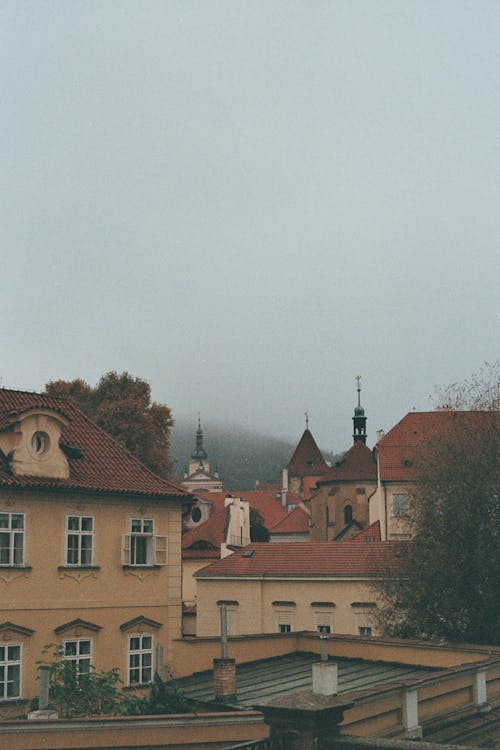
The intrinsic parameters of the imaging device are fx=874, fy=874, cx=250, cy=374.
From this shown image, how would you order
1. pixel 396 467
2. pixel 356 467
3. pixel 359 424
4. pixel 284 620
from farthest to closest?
pixel 359 424, pixel 356 467, pixel 396 467, pixel 284 620

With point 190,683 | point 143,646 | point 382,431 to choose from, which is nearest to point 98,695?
point 190,683

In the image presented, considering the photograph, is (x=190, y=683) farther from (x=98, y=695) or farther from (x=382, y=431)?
(x=382, y=431)

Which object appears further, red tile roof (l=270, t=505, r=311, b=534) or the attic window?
red tile roof (l=270, t=505, r=311, b=534)

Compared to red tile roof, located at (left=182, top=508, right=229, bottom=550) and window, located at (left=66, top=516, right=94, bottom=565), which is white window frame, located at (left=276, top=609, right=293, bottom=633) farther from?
red tile roof, located at (left=182, top=508, right=229, bottom=550)

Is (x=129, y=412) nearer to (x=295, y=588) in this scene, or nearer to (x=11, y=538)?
(x=295, y=588)

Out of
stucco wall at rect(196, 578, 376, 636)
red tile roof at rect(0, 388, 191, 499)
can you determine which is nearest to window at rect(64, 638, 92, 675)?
red tile roof at rect(0, 388, 191, 499)

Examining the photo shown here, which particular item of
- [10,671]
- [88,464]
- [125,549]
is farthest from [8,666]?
[88,464]

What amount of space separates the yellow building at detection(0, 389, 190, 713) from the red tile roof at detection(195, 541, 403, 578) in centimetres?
908

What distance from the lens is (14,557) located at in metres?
23.3

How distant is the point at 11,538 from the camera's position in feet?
76.0

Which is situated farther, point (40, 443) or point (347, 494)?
point (347, 494)

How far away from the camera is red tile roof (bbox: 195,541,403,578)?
111ft

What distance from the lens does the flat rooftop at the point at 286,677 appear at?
19297 mm

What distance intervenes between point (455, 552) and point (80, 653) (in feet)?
40.7
